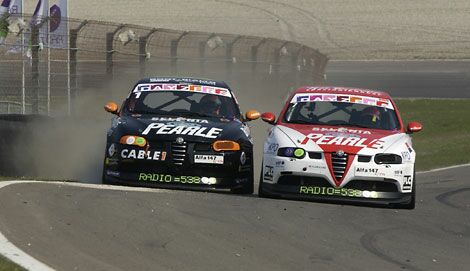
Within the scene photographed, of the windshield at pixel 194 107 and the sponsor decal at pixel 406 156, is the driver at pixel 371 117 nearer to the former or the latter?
the sponsor decal at pixel 406 156

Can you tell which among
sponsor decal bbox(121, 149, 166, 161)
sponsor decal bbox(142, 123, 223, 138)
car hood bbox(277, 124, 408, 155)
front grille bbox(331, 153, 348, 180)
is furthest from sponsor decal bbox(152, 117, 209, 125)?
front grille bbox(331, 153, 348, 180)

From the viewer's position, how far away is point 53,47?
2006 centimetres

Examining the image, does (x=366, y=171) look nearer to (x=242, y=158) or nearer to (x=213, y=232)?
(x=242, y=158)

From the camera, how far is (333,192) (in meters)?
12.7

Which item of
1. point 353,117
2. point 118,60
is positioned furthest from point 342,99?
point 118,60

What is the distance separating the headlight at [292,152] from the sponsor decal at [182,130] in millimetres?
926

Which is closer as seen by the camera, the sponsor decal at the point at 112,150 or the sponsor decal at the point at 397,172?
the sponsor decal at the point at 397,172

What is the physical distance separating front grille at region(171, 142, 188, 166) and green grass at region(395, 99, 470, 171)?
7.93 meters

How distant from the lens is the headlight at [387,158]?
12.8m

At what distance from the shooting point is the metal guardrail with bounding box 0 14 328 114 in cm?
1945

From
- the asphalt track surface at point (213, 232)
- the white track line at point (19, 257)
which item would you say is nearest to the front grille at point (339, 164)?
the asphalt track surface at point (213, 232)

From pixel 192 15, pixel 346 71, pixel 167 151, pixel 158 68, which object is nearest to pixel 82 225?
pixel 167 151

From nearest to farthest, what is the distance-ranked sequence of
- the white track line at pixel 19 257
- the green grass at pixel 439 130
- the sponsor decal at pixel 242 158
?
the white track line at pixel 19 257, the sponsor decal at pixel 242 158, the green grass at pixel 439 130

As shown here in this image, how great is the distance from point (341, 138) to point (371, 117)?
128 cm
